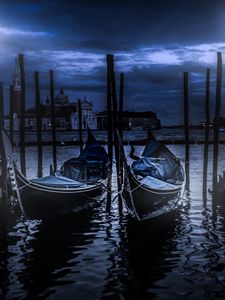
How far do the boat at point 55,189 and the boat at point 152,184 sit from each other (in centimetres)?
177

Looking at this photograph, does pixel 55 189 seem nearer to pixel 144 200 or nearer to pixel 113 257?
pixel 144 200

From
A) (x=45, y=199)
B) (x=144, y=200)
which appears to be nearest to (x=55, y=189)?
(x=45, y=199)

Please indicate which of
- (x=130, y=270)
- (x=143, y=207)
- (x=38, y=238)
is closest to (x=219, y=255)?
(x=130, y=270)

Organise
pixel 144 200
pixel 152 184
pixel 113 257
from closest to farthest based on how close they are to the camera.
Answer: pixel 113 257 → pixel 144 200 → pixel 152 184

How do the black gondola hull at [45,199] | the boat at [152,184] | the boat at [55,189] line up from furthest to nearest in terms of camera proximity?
the boat at [152,184]
the black gondola hull at [45,199]
the boat at [55,189]

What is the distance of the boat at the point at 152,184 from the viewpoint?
13.8m

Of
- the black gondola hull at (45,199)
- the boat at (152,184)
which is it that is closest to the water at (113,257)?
the black gondola hull at (45,199)

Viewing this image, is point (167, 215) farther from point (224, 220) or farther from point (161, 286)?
point (161, 286)

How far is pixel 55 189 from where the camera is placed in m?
14.5

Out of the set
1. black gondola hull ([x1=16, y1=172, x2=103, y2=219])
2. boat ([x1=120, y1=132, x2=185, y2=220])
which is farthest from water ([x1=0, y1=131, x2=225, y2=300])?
boat ([x1=120, y1=132, x2=185, y2=220])

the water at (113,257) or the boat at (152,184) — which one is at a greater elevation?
the boat at (152,184)

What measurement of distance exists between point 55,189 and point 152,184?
9.74ft

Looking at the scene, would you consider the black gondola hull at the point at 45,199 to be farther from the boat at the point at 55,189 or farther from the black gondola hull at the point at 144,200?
the black gondola hull at the point at 144,200

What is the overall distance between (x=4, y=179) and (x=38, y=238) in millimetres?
4388
